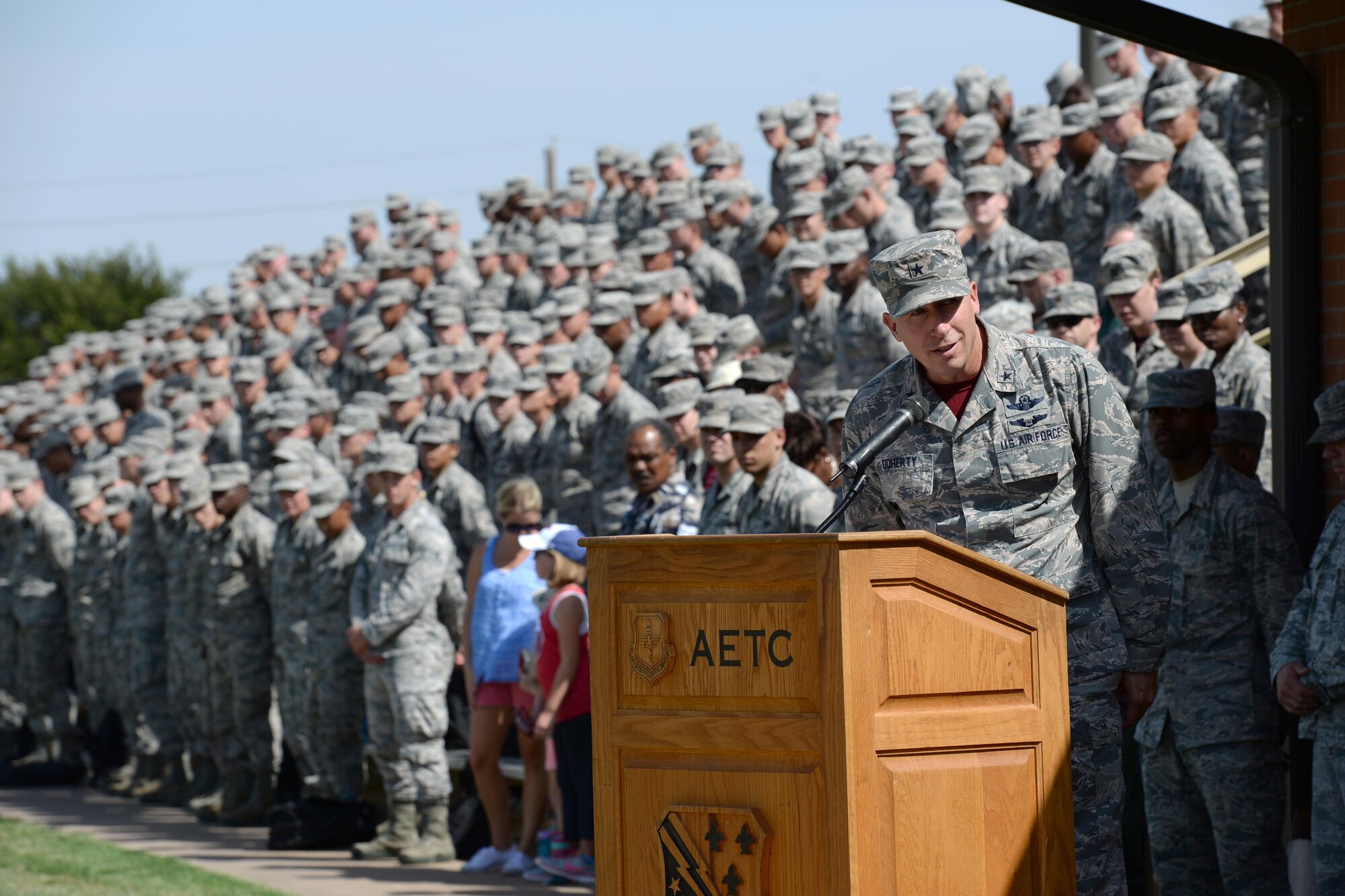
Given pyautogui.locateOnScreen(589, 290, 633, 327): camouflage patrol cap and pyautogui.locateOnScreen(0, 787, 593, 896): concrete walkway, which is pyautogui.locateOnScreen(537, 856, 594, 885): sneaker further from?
pyautogui.locateOnScreen(589, 290, 633, 327): camouflage patrol cap

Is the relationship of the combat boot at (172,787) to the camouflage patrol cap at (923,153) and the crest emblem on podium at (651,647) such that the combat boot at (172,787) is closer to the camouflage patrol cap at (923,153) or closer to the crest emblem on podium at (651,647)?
the camouflage patrol cap at (923,153)

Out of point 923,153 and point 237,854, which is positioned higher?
point 923,153

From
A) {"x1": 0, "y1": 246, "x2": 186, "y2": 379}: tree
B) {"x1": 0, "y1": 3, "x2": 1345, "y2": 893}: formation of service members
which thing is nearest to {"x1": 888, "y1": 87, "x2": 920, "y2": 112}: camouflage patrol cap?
{"x1": 0, "y1": 3, "x2": 1345, "y2": 893}: formation of service members

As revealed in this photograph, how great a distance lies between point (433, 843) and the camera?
1004cm

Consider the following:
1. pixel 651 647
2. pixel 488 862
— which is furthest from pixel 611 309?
pixel 651 647

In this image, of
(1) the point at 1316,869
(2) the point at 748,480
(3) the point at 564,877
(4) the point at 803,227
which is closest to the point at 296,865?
(3) the point at 564,877

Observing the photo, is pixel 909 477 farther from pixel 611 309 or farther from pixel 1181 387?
pixel 611 309

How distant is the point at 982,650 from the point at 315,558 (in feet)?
26.9

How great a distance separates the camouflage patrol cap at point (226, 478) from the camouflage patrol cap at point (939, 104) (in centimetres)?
637

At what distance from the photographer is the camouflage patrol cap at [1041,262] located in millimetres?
8945

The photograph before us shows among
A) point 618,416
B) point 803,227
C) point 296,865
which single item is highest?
point 803,227

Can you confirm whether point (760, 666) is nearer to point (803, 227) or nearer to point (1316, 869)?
point (1316, 869)

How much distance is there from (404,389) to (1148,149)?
19.1 ft

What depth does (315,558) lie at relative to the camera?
1124 centimetres
